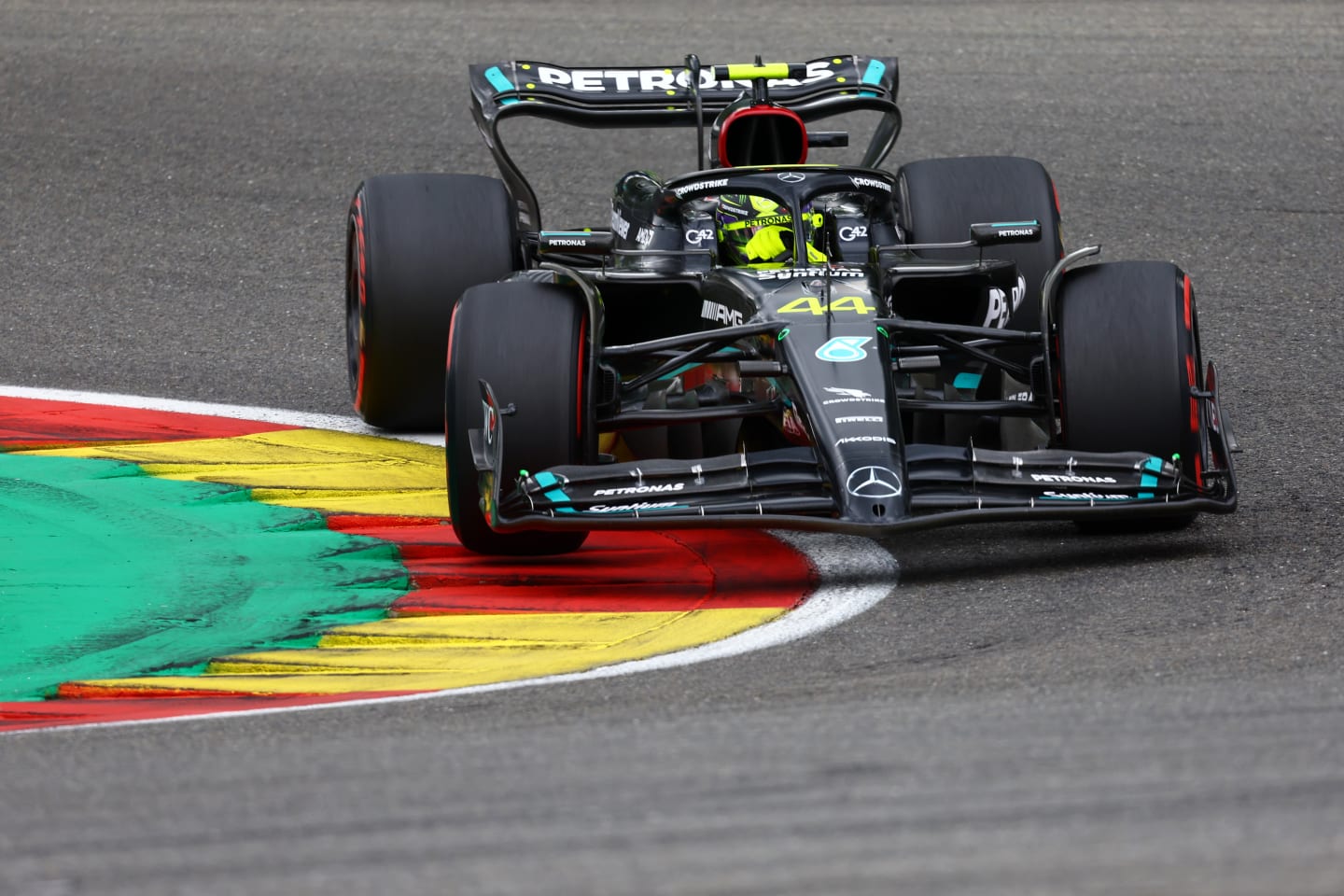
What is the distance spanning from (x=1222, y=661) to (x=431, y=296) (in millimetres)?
3787

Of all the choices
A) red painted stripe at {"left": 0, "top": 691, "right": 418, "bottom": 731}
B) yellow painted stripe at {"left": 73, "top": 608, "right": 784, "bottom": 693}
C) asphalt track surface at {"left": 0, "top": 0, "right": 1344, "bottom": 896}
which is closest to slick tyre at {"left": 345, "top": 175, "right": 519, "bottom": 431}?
asphalt track surface at {"left": 0, "top": 0, "right": 1344, "bottom": 896}

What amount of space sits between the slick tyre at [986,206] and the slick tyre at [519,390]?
1.95 m

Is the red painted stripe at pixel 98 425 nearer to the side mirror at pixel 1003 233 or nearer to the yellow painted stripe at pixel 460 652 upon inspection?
the yellow painted stripe at pixel 460 652

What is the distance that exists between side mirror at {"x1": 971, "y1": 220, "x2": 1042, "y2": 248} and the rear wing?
58.7 inches

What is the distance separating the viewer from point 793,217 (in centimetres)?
Answer: 691

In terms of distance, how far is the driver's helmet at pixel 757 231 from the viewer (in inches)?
276

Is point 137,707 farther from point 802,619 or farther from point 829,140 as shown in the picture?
point 829,140

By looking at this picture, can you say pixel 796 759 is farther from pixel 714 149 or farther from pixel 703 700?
pixel 714 149

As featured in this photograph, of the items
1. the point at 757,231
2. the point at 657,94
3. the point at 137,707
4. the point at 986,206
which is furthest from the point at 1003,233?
the point at 137,707

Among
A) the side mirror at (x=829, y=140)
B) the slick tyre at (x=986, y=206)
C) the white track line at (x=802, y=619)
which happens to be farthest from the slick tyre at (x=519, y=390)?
the side mirror at (x=829, y=140)

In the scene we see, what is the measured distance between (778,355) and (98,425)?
3.26 m

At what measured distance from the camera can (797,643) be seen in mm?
5273

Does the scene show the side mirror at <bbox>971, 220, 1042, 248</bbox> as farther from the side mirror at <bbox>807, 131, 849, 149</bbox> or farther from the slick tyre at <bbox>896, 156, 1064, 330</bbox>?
the side mirror at <bbox>807, 131, 849, 149</bbox>

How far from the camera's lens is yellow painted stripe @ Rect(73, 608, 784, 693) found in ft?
16.7
